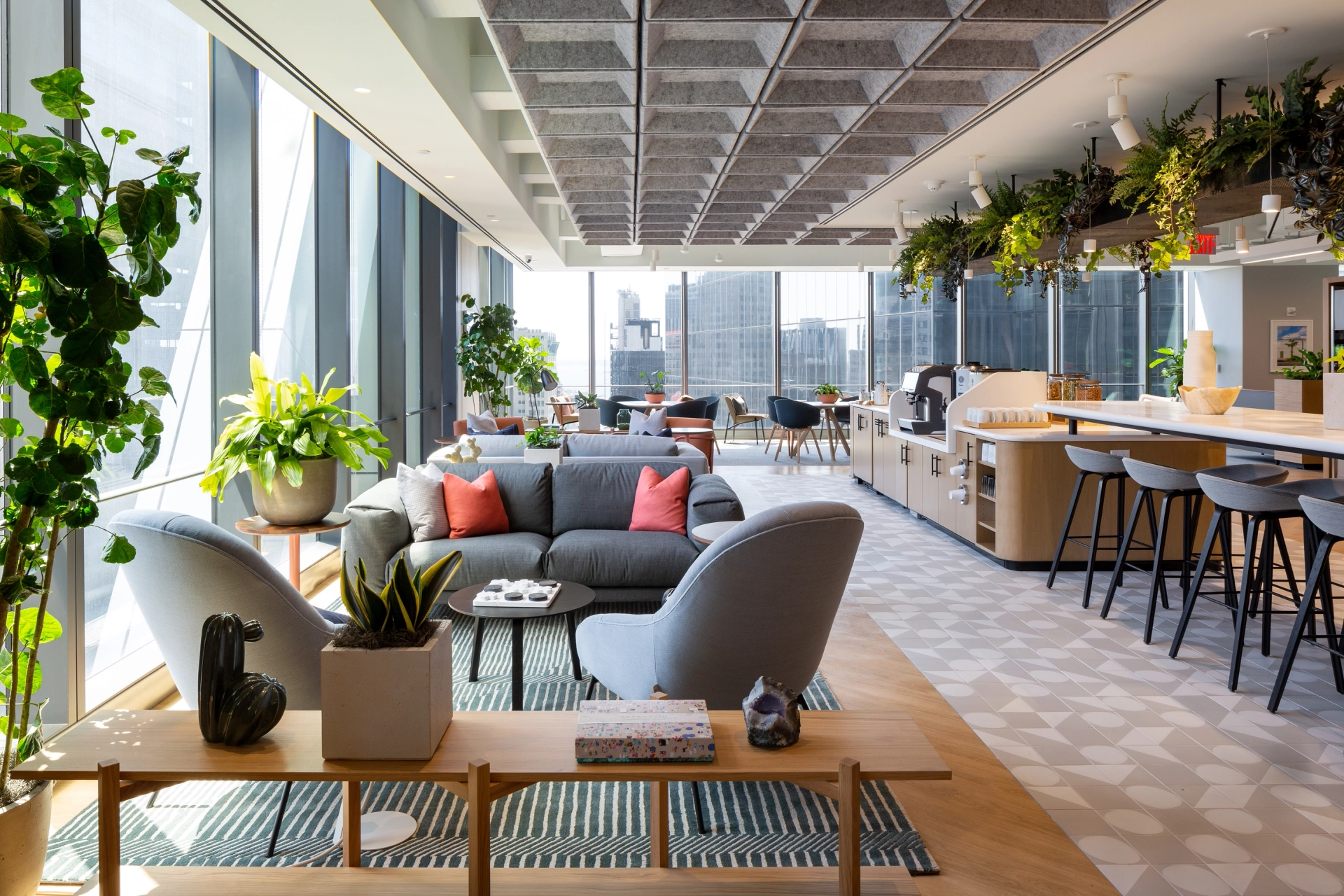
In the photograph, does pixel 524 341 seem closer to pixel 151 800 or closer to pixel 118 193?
pixel 151 800

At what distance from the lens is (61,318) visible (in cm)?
189

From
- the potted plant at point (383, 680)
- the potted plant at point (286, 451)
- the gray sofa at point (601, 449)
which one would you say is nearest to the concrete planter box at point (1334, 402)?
the gray sofa at point (601, 449)

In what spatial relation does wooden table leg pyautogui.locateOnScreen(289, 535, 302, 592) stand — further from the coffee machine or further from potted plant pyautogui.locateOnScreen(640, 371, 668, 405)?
potted plant pyautogui.locateOnScreen(640, 371, 668, 405)

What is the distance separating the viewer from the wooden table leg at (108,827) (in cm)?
162

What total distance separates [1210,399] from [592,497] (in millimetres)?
3544

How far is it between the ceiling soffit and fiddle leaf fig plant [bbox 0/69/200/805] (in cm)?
238

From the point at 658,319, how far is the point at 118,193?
1386 cm

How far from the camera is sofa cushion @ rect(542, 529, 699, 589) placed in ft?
15.5

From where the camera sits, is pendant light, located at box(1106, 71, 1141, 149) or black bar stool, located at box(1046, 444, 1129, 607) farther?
black bar stool, located at box(1046, 444, 1129, 607)

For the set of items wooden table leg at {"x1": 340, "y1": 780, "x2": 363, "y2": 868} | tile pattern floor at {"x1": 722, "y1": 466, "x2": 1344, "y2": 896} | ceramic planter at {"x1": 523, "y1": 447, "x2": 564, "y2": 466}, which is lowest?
tile pattern floor at {"x1": 722, "y1": 466, "x2": 1344, "y2": 896}

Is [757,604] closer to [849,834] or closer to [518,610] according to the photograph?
[849,834]

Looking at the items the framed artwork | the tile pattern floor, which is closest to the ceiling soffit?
the tile pattern floor

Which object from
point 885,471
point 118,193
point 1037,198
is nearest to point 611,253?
point 885,471

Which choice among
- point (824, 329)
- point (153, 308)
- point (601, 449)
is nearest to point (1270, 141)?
point (601, 449)
